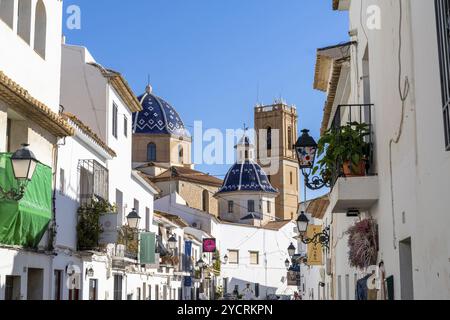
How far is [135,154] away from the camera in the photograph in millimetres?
61938

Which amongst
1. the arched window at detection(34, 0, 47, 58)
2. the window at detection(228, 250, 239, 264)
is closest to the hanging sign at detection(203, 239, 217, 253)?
the window at detection(228, 250, 239, 264)

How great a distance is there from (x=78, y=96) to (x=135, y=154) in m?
42.2

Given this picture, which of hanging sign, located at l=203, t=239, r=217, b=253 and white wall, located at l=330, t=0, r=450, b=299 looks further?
hanging sign, located at l=203, t=239, r=217, b=253

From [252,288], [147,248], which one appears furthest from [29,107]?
[252,288]

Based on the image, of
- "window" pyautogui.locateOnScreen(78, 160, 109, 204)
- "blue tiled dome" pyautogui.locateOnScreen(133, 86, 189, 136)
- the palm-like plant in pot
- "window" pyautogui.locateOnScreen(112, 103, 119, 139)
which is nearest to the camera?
the palm-like plant in pot

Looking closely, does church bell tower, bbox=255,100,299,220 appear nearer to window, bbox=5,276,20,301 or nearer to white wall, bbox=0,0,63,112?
white wall, bbox=0,0,63,112

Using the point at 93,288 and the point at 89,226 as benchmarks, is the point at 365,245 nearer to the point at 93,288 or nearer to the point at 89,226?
the point at 89,226

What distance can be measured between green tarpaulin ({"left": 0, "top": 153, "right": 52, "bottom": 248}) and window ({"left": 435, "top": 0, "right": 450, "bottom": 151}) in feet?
22.6

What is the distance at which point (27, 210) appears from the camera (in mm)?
11031

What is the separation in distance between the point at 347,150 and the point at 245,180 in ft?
189

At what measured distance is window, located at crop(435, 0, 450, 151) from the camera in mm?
5129

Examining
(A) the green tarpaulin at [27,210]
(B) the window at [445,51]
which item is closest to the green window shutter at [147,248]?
(A) the green tarpaulin at [27,210]

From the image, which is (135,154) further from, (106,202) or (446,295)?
(446,295)

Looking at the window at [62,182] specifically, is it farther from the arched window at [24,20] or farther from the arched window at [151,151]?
the arched window at [151,151]
